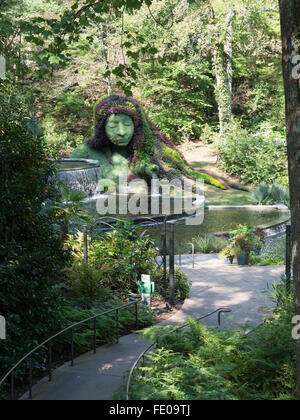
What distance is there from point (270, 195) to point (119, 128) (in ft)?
23.9

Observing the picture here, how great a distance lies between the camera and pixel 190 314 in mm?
7770

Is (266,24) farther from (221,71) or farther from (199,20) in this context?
(199,20)

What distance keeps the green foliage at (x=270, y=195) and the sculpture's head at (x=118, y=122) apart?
5671 millimetres

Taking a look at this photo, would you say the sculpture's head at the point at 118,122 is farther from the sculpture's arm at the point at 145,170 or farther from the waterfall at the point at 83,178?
the waterfall at the point at 83,178

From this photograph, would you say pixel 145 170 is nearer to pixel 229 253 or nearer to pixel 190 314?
pixel 229 253

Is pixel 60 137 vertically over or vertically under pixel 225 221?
over

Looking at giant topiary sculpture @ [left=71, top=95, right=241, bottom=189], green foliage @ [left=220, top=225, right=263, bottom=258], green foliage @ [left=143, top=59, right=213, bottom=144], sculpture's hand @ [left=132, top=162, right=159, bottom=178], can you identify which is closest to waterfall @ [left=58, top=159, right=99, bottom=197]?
giant topiary sculpture @ [left=71, top=95, right=241, bottom=189]

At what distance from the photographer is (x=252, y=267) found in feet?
36.0

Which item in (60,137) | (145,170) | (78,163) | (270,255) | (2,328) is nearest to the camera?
(2,328)

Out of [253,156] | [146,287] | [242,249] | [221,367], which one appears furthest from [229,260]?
[253,156]

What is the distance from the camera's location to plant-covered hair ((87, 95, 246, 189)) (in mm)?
21453

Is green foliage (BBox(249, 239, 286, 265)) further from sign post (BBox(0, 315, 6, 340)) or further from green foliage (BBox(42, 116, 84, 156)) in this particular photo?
green foliage (BBox(42, 116, 84, 156))
